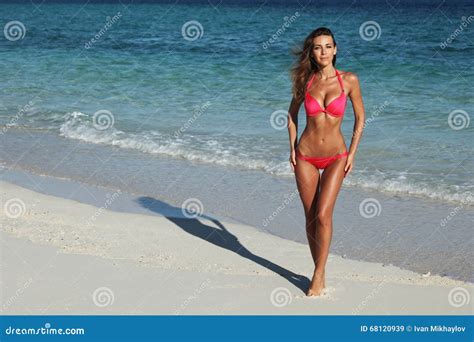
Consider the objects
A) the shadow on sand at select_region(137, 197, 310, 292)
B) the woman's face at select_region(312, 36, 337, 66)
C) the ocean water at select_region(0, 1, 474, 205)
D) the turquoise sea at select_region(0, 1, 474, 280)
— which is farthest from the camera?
the ocean water at select_region(0, 1, 474, 205)

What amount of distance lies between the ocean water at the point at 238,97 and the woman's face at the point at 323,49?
0.77 m

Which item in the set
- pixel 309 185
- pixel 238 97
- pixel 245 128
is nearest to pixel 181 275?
pixel 309 185

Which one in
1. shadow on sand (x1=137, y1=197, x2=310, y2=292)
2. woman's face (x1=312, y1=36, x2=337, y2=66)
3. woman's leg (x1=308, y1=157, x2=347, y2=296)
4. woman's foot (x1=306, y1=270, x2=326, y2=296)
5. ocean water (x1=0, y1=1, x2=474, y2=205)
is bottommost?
ocean water (x1=0, y1=1, x2=474, y2=205)

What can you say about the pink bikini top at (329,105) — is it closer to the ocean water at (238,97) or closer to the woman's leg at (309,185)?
the woman's leg at (309,185)

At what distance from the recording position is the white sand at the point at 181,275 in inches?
200

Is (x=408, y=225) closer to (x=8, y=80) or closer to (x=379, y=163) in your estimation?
(x=379, y=163)

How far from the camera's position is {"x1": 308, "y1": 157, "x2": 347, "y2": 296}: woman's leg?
5219 mm

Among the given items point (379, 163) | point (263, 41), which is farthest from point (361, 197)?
point (263, 41)

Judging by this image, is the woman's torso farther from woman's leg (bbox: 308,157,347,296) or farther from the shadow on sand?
the shadow on sand

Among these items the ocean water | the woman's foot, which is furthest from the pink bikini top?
the woman's foot

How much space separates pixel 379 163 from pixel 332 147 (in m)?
4.11

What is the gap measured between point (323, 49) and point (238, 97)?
8.75 meters

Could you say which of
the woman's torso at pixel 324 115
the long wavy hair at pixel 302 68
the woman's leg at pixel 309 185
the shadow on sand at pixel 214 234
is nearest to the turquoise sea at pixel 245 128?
the long wavy hair at pixel 302 68

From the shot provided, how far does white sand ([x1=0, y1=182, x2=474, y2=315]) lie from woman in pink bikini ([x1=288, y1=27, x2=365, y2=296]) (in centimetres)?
34
